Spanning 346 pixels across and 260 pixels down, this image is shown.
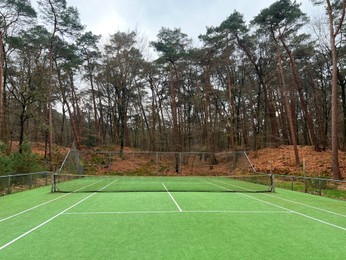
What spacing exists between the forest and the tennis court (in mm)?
11926

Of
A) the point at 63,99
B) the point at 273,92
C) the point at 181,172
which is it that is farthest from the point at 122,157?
the point at 273,92

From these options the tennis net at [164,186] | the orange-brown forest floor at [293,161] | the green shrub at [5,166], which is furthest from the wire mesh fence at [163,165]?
the green shrub at [5,166]

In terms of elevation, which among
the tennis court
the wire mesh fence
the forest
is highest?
the forest

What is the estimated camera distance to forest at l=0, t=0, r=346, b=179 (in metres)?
21.6

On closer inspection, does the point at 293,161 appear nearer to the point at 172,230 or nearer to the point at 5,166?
the point at 5,166

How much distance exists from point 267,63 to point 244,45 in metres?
2.88

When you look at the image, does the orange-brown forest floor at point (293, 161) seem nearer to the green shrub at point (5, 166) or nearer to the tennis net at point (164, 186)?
the tennis net at point (164, 186)

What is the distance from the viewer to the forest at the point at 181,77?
2164 cm

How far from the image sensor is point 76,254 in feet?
14.8

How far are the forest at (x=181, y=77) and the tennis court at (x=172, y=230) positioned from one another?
39.1ft

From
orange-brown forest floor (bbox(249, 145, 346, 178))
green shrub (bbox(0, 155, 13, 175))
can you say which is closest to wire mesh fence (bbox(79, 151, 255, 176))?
orange-brown forest floor (bbox(249, 145, 346, 178))

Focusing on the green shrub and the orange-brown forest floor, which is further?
the orange-brown forest floor

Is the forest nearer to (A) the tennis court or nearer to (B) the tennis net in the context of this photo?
(B) the tennis net

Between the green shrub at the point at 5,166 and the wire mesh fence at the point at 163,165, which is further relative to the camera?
the wire mesh fence at the point at 163,165
